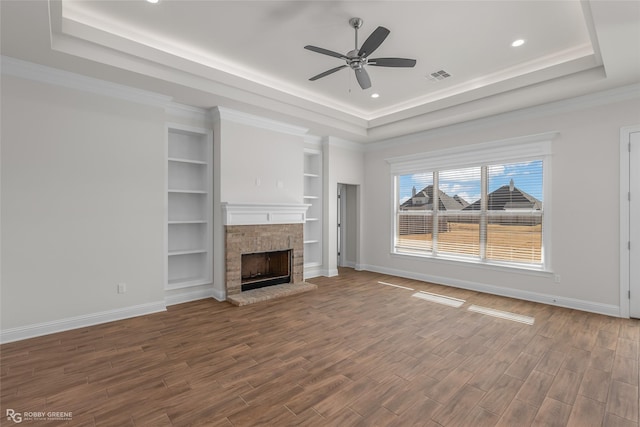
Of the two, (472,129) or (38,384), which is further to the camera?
(472,129)

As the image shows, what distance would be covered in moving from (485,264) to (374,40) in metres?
4.33

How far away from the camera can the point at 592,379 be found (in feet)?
8.37

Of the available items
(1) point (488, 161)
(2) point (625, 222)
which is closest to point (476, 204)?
(1) point (488, 161)

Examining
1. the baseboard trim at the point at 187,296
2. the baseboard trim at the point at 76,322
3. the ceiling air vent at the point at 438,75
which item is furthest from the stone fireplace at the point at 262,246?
the ceiling air vent at the point at 438,75

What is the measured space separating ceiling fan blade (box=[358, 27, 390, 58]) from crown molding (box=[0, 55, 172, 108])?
2933 mm

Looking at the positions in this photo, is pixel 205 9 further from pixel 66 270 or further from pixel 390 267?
pixel 390 267

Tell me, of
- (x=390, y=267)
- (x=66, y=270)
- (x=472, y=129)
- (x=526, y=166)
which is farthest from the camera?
(x=390, y=267)

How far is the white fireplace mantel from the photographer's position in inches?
188

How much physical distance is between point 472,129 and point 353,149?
8.50 feet

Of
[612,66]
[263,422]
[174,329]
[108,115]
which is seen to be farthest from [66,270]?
[612,66]

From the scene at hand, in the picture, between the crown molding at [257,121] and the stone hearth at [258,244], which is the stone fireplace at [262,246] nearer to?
the stone hearth at [258,244]

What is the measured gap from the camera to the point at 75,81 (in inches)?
143

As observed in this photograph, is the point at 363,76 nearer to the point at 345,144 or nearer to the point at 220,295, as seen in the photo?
the point at 345,144

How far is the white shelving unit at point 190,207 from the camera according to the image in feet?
15.9
